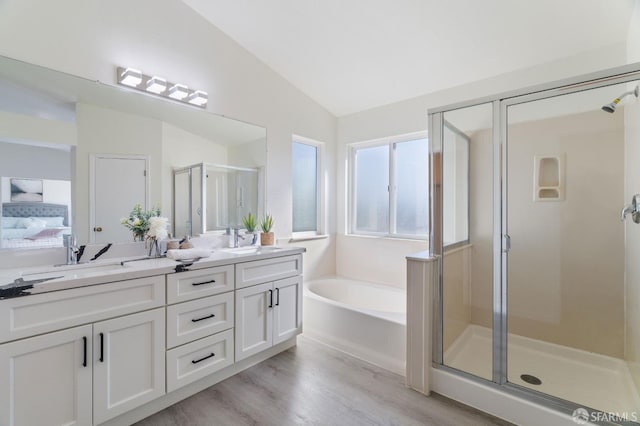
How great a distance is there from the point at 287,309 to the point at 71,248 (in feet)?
5.09

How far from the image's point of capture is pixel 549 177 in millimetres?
2326

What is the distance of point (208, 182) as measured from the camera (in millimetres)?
2543

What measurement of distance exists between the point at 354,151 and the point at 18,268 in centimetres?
321

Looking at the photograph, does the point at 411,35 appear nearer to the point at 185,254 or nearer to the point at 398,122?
the point at 398,122

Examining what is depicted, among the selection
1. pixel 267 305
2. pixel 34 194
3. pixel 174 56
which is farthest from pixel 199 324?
pixel 174 56

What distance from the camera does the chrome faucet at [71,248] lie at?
182 centimetres

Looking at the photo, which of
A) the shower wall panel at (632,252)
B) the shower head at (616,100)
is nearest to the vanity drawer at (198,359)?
the shower wall panel at (632,252)

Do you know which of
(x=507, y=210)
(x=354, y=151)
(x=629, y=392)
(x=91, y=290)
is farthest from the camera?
(x=354, y=151)

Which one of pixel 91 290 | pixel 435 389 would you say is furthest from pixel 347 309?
pixel 91 290

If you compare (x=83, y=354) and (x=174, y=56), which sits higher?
(x=174, y=56)

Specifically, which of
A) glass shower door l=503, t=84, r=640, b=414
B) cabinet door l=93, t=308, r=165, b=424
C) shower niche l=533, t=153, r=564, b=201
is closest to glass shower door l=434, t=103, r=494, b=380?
glass shower door l=503, t=84, r=640, b=414

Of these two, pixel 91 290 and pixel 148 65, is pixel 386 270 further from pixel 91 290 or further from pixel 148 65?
pixel 148 65

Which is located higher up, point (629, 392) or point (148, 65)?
point (148, 65)

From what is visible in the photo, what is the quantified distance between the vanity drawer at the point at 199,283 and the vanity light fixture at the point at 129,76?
1382 mm
